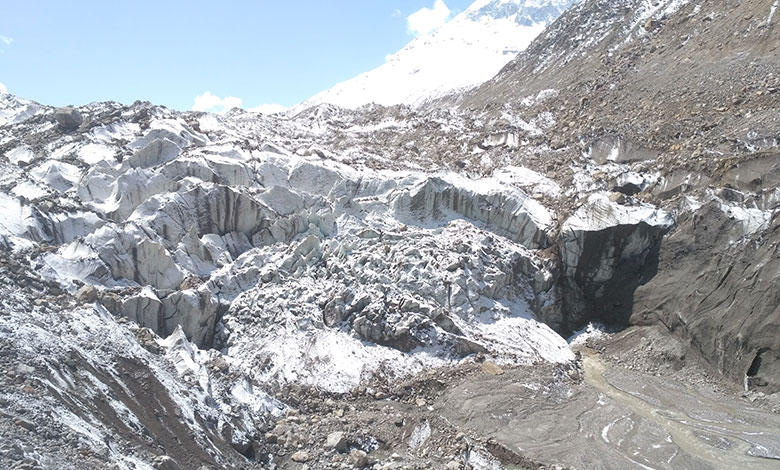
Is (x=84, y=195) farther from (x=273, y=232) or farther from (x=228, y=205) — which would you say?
(x=273, y=232)

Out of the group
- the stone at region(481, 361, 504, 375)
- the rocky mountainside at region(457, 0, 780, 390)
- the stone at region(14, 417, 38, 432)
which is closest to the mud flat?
the stone at region(481, 361, 504, 375)

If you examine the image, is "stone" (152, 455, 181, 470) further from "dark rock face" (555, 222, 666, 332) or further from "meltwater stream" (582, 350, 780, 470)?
"dark rock face" (555, 222, 666, 332)

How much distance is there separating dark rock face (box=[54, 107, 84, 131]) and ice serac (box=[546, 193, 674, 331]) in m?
24.0

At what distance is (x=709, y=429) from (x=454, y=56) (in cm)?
9285

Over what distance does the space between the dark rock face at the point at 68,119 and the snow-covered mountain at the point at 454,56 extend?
4509 cm

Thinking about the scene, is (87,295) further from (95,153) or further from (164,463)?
(95,153)

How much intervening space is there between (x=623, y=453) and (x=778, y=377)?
5.80 meters

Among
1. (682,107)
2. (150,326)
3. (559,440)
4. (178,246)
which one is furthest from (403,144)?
(559,440)

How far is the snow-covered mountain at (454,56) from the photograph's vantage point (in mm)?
84188

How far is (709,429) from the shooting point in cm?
1536

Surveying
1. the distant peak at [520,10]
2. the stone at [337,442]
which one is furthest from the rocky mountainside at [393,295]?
the distant peak at [520,10]

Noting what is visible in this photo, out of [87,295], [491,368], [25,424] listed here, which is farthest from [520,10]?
[25,424]

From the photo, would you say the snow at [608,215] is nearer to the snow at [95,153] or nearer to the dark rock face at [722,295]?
the dark rock face at [722,295]

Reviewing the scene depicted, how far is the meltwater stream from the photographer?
14008 mm
